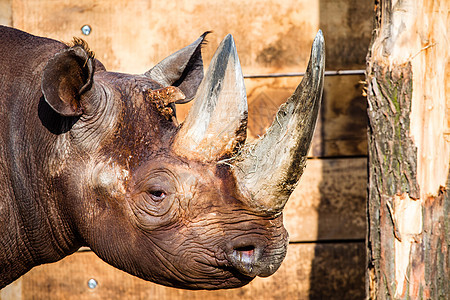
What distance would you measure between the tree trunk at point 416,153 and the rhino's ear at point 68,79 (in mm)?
1783

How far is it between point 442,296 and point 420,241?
33cm

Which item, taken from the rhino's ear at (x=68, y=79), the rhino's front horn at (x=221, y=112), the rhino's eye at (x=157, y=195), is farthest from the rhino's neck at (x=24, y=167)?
the rhino's front horn at (x=221, y=112)

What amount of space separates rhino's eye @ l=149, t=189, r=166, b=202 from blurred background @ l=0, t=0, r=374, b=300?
1.98 metres

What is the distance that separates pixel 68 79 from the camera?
236cm

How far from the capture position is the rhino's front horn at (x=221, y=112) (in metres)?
2.27

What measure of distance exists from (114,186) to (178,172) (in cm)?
26

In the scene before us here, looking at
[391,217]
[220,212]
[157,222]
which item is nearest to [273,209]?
[220,212]

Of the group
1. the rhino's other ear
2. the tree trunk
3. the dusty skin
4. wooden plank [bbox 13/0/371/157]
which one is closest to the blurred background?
wooden plank [bbox 13/0/371/157]

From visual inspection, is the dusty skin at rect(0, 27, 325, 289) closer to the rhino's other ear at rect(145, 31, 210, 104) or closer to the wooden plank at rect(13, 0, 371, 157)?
the rhino's other ear at rect(145, 31, 210, 104)

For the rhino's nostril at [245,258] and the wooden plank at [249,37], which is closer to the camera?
the rhino's nostril at [245,258]

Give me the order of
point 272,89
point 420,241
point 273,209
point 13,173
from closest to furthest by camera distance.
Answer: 1. point 273,209
2. point 13,173
3. point 420,241
4. point 272,89

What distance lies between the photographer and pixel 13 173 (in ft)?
8.08

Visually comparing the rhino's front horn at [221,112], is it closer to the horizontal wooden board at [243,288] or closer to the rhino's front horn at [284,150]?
the rhino's front horn at [284,150]

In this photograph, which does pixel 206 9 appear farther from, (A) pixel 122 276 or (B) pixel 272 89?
(A) pixel 122 276
